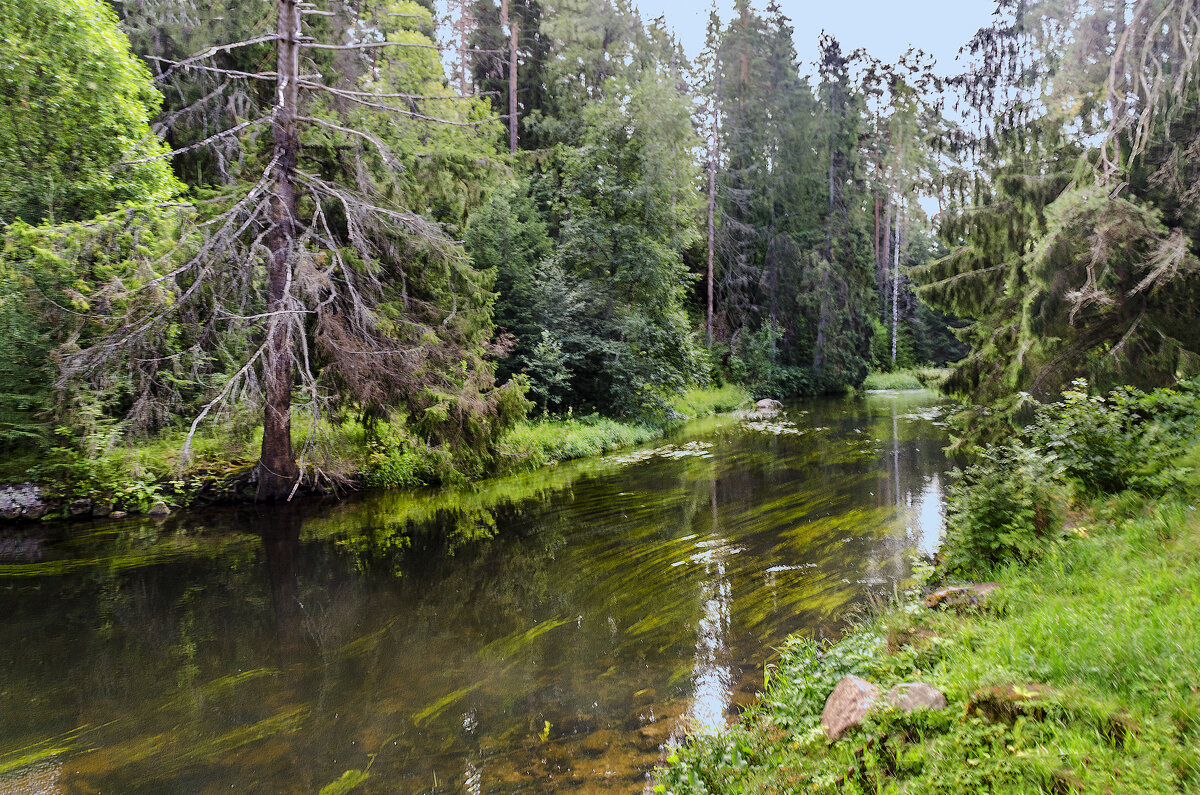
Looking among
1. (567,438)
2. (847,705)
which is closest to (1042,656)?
(847,705)

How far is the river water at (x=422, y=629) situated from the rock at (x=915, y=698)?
149cm

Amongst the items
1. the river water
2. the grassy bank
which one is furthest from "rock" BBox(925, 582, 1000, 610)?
the grassy bank

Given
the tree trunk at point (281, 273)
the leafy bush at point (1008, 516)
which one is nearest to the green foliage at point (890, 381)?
the tree trunk at point (281, 273)

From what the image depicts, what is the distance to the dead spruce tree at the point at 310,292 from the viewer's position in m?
9.66

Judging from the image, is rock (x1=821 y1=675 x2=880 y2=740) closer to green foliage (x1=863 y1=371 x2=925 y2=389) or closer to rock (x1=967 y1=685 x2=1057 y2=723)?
rock (x1=967 y1=685 x2=1057 y2=723)

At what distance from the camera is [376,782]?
159 inches

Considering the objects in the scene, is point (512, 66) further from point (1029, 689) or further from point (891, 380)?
point (1029, 689)

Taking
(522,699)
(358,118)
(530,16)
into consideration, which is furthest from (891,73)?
(522,699)

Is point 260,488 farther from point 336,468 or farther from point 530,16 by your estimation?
point 530,16

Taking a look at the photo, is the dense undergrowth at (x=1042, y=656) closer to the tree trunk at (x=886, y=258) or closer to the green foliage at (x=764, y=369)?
the green foliage at (x=764, y=369)

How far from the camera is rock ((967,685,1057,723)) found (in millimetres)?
2896

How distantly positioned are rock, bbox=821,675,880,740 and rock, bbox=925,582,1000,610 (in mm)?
1299

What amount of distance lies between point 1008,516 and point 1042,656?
2444 mm

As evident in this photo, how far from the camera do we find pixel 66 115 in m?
11.1
